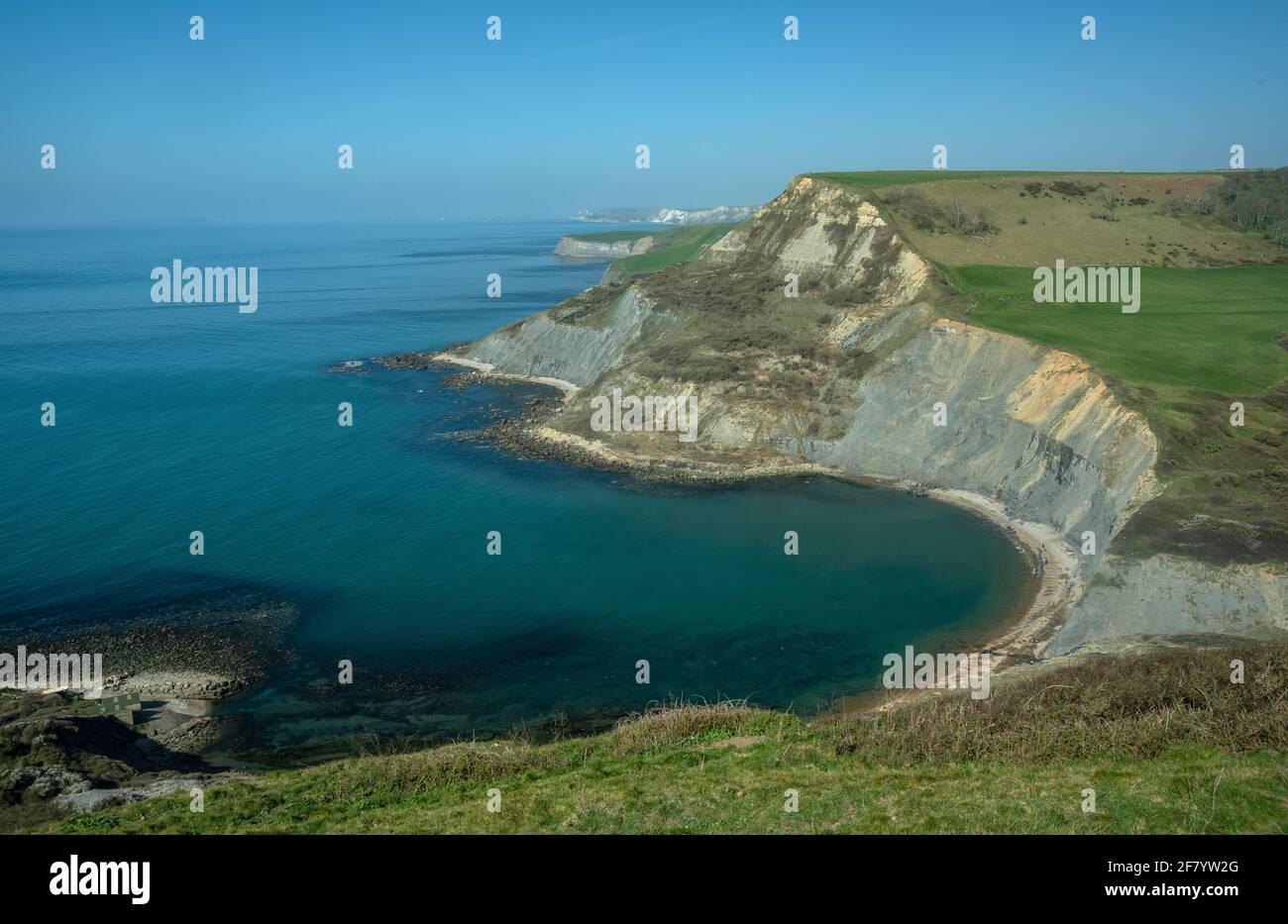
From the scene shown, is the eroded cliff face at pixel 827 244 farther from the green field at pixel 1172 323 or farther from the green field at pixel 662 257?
the green field at pixel 662 257

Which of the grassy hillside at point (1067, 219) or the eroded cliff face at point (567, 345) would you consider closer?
the grassy hillside at point (1067, 219)

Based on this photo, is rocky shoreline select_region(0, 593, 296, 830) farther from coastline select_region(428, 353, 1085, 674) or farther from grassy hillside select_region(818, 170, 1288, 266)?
Result: grassy hillside select_region(818, 170, 1288, 266)

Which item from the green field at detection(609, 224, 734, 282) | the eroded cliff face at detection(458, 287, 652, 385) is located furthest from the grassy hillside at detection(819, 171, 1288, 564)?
the green field at detection(609, 224, 734, 282)

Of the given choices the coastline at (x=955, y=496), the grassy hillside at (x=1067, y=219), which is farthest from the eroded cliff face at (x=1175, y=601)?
the grassy hillside at (x=1067, y=219)

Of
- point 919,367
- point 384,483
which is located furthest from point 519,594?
point 919,367

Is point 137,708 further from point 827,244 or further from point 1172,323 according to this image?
point 827,244

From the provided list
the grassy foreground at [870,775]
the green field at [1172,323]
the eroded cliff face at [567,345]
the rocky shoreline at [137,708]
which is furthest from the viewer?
the eroded cliff face at [567,345]

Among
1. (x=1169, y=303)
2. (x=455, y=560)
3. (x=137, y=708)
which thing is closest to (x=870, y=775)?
(x=137, y=708)
